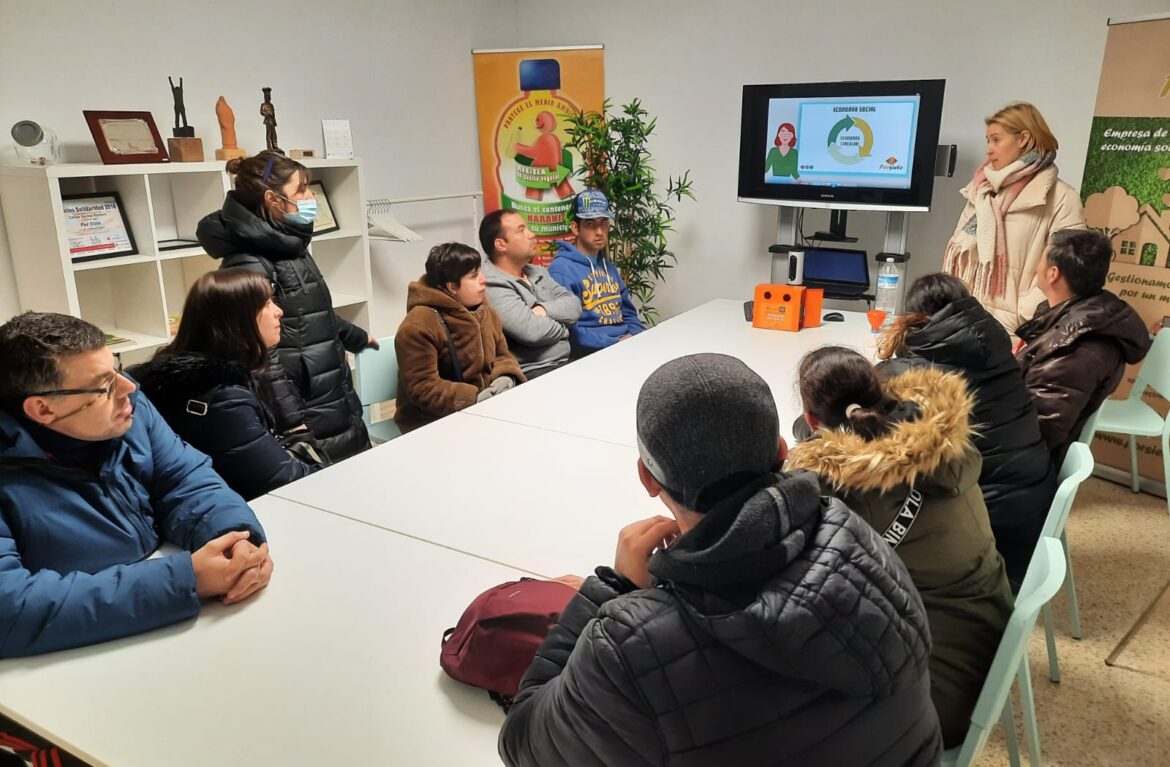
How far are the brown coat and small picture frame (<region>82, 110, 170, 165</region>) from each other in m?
1.50

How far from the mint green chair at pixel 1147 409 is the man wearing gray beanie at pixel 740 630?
88.1 inches

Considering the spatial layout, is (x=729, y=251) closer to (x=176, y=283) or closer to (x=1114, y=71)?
(x=1114, y=71)

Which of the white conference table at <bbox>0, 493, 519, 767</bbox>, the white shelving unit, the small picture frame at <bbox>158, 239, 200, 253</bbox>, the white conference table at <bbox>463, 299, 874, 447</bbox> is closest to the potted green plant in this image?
the white conference table at <bbox>463, 299, 874, 447</bbox>

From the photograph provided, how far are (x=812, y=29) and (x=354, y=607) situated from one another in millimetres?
4356

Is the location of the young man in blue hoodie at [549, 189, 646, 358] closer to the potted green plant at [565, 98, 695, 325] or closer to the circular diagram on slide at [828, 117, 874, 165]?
the potted green plant at [565, 98, 695, 325]

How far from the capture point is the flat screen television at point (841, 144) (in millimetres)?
4102

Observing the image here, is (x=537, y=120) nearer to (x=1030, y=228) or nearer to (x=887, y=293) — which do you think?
(x=887, y=293)

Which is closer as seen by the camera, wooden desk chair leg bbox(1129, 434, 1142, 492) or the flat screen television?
wooden desk chair leg bbox(1129, 434, 1142, 492)

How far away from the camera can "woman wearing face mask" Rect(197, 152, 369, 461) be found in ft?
8.45

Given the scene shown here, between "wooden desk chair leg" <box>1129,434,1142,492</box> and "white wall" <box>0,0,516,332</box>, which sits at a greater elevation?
"white wall" <box>0,0,516,332</box>

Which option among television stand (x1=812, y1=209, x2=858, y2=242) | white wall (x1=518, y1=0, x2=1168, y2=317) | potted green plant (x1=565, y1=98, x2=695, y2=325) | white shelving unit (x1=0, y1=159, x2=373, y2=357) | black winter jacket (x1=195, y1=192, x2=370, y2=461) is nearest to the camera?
black winter jacket (x1=195, y1=192, x2=370, y2=461)

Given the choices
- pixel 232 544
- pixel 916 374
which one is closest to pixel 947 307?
pixel 916 374

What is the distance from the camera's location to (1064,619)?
2.66 meters

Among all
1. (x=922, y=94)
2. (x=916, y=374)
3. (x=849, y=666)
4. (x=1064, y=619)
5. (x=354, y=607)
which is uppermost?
(x=922, y=94)
